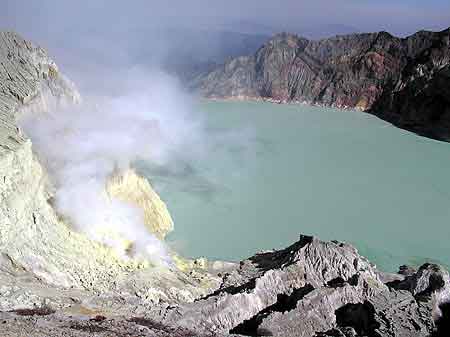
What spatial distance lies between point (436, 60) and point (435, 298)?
4201 cm

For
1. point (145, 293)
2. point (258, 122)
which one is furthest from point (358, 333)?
point (258, 122)

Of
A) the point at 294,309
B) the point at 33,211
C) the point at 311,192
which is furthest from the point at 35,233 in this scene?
the point at 311,192

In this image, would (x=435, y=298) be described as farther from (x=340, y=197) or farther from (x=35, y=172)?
(x=340, y=197)

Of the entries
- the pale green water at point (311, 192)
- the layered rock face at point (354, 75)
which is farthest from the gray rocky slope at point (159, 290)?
the layered rock face at point (354, 75)

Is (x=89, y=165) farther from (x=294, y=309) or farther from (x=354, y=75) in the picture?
(x=354, y=75)

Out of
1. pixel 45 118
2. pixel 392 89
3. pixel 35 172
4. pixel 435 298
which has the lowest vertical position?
pixel 435 298

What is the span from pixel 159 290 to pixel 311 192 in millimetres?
14995

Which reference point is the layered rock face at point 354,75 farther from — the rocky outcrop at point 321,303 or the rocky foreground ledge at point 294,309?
the rocky foreground ledge at point 294,309

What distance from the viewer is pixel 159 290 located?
14.0 m

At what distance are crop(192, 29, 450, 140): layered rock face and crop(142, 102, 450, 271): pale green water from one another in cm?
635

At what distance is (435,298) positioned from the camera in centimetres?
1266

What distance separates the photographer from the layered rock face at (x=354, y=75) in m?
48.2

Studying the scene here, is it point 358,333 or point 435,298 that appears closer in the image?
point 358,333

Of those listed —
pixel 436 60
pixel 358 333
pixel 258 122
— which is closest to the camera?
pixel 358 333
